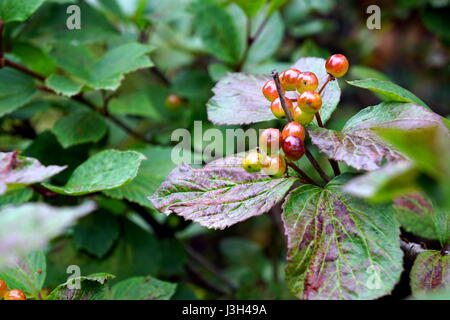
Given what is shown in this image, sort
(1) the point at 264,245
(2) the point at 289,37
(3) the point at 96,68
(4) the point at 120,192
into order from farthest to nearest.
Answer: (1) the point at 264,245 → (2) the point at 289,37 → (3) the point at 96,68 → (4) the point at 120,192

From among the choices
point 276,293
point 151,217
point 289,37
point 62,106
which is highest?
point 289,37

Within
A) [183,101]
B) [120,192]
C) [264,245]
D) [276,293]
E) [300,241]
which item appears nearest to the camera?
[300,241]

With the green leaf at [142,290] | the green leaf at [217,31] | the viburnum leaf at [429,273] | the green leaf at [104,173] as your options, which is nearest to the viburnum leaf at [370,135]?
the viburnum leaf at [429,273]

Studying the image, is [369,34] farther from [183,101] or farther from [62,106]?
[62,106]

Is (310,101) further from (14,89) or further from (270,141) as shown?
(14,89)

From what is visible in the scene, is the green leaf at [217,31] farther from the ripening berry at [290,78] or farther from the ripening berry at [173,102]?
the ripening berry at [290,78]

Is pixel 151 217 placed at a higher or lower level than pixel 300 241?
lower

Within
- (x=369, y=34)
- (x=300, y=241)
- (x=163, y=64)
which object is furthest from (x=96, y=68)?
(x=369, y=34)
